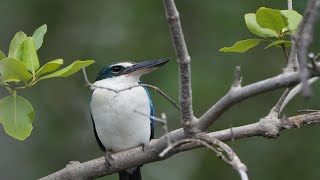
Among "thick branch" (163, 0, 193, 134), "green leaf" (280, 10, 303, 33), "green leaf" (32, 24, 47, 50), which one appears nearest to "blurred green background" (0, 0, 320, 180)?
"green leaf" (32, 24, 47, 50)

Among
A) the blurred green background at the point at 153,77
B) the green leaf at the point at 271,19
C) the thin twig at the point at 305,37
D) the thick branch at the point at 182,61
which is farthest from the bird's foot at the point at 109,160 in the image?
the blurred green background at the point at 153,77

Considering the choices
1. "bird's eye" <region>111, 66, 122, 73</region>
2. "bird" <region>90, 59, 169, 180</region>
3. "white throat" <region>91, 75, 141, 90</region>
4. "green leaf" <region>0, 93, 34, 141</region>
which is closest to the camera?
"green leaf" <region>0, 93, 34, 141</region>

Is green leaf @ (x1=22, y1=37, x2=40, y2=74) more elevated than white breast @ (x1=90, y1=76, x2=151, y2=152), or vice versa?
green leaf @ (x1=22, y1=37, x2=40, y2=74)

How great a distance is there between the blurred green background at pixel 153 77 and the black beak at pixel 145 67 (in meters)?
1.14

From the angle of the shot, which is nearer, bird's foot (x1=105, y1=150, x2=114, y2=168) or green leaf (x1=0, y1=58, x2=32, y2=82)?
green leaf (x1=0, y1=58, x2=32, y2=82)

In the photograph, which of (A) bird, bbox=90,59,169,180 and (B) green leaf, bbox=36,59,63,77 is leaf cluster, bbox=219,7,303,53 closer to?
(B) green leaf, bbox=36,59,63,77

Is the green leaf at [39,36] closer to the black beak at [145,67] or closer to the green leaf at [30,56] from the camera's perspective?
the green leaf at [30,56]

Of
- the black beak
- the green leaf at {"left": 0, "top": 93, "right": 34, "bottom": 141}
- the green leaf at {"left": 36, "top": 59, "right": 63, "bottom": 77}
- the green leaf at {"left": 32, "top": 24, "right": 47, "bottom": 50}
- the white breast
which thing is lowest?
the white breast

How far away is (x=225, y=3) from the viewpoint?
622cm

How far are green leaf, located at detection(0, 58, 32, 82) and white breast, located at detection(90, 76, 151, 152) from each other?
129cm

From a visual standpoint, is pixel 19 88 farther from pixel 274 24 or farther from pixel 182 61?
pixel 274 24

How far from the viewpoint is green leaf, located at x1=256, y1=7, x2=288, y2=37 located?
124 inches

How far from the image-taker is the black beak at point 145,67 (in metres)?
4.27

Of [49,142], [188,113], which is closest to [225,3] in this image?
[49,142]
